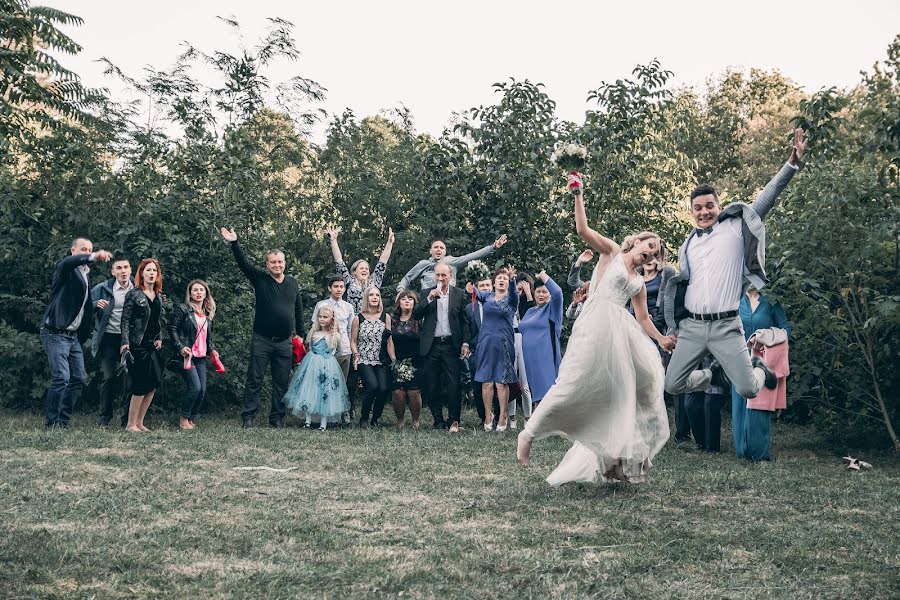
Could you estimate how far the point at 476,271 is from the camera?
1428 cm

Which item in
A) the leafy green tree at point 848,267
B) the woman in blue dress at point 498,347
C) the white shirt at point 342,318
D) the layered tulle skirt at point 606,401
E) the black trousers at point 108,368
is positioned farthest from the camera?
the white shirt at point 342,318

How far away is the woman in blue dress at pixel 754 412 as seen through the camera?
9469 mm

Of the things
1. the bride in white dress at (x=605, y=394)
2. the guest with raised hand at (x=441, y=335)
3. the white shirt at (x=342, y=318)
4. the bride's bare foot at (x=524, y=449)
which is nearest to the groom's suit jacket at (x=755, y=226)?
the bride in white dress at (x=605, y=394)

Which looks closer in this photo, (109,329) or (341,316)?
(109,329)

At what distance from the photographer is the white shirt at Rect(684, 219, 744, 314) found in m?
8.59

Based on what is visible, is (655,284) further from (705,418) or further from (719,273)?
(719,273)

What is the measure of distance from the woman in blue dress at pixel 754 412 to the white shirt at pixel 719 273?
3.63 feet

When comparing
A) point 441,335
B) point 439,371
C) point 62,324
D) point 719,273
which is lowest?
point 439,371

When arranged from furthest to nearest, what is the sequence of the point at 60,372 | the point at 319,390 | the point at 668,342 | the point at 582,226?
the point at 319,390, the point at 60,372, the point at 668,342, the point at 582,226

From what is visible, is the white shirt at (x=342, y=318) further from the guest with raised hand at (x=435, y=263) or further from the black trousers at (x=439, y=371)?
the black trousers at (x=439, y=371)

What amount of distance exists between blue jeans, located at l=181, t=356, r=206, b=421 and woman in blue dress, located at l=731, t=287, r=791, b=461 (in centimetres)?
645

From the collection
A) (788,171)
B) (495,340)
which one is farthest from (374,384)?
Answer: (788,171)

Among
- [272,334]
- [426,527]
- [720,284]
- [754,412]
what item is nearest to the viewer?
[426,527]

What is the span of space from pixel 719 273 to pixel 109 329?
7461 millimetres
